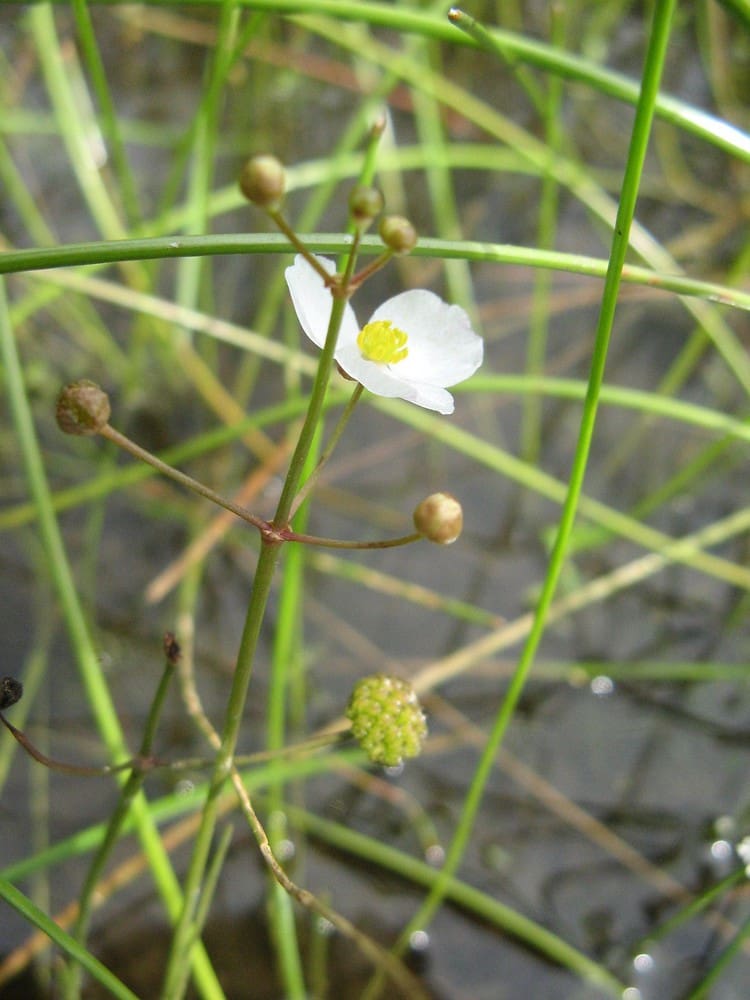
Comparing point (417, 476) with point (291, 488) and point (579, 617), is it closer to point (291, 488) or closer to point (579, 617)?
point (579, 617)

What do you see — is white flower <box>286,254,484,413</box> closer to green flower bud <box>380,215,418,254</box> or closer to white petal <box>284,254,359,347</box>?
white petal <box>284,254,359,347</box>

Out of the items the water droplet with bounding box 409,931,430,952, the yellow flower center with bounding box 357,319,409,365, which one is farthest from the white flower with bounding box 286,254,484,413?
the water droplet with bounding box 409,931,430,952

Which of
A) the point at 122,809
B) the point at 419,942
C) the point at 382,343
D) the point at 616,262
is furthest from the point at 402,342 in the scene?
the point at 419,942

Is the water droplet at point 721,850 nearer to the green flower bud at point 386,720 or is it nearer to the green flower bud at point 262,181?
the green flower bud at point 386,720

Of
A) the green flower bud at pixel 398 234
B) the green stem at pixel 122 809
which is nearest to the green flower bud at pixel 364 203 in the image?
the green flower bud at pixel 398 234

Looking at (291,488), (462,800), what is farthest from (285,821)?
(291,488)
